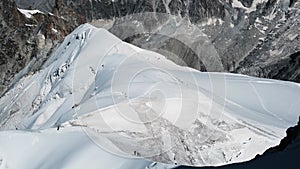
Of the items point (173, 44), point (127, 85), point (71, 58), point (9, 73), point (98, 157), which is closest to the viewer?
point (98, 157)

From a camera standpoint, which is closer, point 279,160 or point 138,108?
point 279,160

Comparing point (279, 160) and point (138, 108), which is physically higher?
point (279, 160)

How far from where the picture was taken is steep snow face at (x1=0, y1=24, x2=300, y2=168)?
16.2 m

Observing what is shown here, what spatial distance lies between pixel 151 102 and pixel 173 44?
155 metres

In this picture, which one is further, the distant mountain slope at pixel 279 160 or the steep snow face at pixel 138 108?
the steep snow face at pixel 138 108

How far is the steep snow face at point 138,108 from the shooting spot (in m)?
16.2

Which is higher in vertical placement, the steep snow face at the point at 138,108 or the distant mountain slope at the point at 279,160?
the distant mountain slope at the point at 279,160

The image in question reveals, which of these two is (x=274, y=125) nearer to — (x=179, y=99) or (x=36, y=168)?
(x=179, y=99)

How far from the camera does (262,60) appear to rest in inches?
6289

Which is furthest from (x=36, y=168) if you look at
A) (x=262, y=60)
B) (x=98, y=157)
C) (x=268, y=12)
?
(x=268, y=12)

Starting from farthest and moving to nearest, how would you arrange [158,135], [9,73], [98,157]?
[9,73]
[158,135]
[98,157]

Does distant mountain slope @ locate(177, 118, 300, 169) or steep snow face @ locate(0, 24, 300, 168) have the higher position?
distant mountain slope @ locate(177, 118, 300, 169)

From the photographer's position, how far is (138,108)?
1906 cm

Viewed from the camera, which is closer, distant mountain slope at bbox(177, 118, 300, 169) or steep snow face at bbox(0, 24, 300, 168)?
distant mountain slope at bbox(177, 118, 300, 169)
